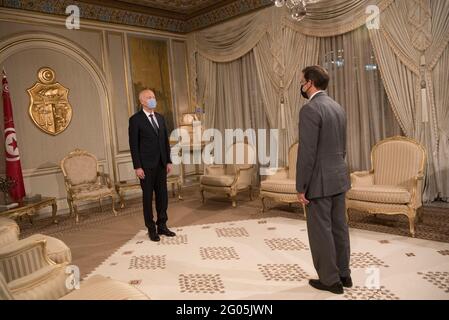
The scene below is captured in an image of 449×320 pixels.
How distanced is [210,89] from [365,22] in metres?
3.31

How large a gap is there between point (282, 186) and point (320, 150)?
2319 mm

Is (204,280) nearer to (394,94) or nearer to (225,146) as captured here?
(394,94)

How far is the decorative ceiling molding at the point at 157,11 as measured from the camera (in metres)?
5.77

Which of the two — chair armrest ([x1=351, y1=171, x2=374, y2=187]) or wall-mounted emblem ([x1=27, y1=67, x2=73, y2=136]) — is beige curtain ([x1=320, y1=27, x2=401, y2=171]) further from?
wall-mounted emblem ([x1=27, y1=67, x2=73, y2=136])

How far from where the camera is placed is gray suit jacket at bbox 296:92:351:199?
7.75 feet

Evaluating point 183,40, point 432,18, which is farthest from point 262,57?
point 432,18

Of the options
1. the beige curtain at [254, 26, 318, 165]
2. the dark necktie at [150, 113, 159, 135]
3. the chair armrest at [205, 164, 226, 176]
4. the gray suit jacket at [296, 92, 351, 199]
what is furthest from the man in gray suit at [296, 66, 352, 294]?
the chair armrest at [205, 164, 226, 176]

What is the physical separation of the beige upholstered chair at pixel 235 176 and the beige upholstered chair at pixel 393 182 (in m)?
1.79

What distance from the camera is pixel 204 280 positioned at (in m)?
2.93

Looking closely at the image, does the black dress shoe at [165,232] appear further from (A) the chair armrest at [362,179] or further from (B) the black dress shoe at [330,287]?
(A) the chair armrest at [362,179]

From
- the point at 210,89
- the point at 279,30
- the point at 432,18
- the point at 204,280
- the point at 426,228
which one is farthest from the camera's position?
the point at 210,89

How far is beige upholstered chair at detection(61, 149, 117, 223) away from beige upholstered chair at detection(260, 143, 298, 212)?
236cm

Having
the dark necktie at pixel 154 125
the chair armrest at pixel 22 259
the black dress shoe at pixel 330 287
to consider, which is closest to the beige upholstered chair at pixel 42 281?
the chair armrest at pixel 22 259

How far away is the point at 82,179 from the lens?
5688 mm
